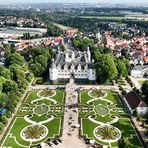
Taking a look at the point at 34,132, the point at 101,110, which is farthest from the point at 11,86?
the point at 101,110

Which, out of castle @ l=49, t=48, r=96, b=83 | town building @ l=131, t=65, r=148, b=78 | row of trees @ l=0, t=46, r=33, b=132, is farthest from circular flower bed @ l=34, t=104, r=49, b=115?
town building @ l=131, t=65, r=148, b=78

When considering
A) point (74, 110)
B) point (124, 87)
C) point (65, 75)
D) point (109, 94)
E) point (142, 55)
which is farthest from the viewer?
point (142, 55)

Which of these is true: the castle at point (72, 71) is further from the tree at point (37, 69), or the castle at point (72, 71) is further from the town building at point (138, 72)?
the town building at point (138, 72)

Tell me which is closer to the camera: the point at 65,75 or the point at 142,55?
the point at 65,75

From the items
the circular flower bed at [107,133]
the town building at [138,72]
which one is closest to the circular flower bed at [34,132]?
the circular flower bed at [107,133]

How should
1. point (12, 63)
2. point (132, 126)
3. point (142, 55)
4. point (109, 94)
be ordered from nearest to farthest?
1. point (132, 126)
2. point (109, 94)
3. point (12, 63)
4. point (142, 55)

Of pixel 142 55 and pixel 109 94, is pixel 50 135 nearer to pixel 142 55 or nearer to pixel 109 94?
pixel 109 94

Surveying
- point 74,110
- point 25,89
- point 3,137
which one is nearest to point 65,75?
point 25,89
